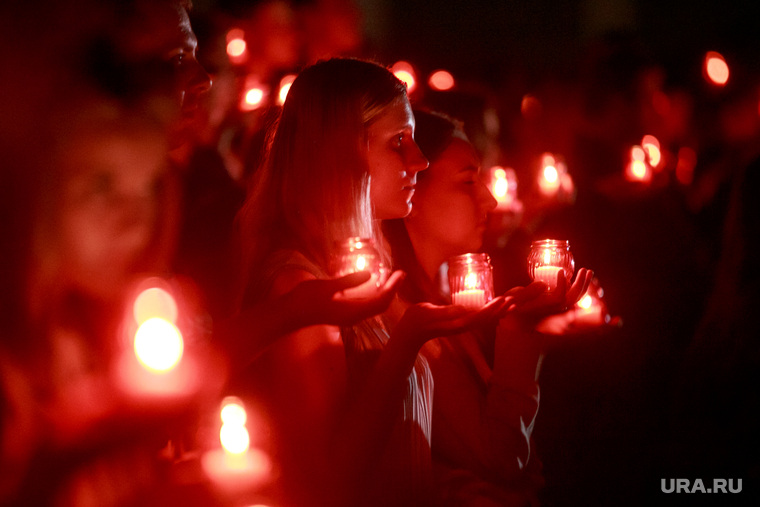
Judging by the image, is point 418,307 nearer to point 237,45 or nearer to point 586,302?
point 586,302

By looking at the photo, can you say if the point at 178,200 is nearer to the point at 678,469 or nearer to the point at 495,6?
the point at 678,469

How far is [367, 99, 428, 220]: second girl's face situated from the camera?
7.75ft

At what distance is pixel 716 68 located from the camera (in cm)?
493

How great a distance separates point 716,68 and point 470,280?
145 inches

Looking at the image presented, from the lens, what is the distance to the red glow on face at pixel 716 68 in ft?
15.9

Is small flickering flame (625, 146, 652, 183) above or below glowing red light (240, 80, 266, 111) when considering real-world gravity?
below

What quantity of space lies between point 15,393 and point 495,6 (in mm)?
9705

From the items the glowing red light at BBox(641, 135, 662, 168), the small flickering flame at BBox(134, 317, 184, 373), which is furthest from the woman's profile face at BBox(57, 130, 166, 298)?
the glowing red light at BBox(641, 135, 662, 168)

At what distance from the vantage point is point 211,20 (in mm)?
4285

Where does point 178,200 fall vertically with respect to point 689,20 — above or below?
below

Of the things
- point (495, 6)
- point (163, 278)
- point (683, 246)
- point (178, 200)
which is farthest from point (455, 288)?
point (495, 6)

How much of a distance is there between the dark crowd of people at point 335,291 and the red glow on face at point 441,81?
2512 millimetres

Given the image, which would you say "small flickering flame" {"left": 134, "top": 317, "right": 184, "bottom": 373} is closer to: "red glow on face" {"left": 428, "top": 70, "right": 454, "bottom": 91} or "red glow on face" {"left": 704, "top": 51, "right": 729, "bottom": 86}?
A: "red glow on face" {"left": 704, "top": 51, "right": 729, "bottom": 86}

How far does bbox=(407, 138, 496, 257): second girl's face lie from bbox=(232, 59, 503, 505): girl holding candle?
54cm
